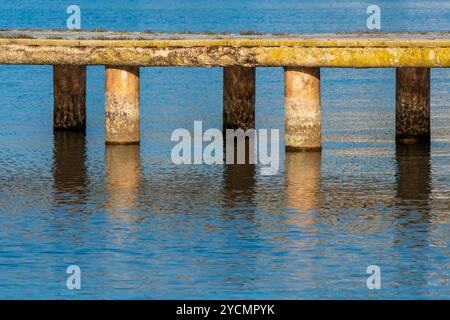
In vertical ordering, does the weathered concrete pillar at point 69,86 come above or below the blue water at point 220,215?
above

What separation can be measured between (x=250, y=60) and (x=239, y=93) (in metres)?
4.70

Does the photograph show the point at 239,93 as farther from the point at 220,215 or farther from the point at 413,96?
the point at 220,215

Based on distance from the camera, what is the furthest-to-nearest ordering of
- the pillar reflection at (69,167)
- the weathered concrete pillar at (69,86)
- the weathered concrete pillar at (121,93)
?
1. the weathered concrete pillar at (69,86)
2. the weathered concrete pillar at (121,93)
3. the pillar reflection at (69,167)

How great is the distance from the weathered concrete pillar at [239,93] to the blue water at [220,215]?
2.15m

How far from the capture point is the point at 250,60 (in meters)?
39.2

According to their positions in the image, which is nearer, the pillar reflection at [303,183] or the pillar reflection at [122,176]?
the pillar reflection at [303,183]

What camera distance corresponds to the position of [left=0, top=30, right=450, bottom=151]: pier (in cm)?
3856

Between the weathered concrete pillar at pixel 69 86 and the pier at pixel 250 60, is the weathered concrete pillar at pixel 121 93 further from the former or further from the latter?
the weathered concrete pillar at pixel 69 86

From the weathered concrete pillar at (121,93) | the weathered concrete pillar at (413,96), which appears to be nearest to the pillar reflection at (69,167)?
the weathered concrete pillar at (121,93)

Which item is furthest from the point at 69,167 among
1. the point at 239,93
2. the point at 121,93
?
the point at 239,93

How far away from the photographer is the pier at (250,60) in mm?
38562

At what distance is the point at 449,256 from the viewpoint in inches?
1145

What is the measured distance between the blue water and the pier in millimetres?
919
